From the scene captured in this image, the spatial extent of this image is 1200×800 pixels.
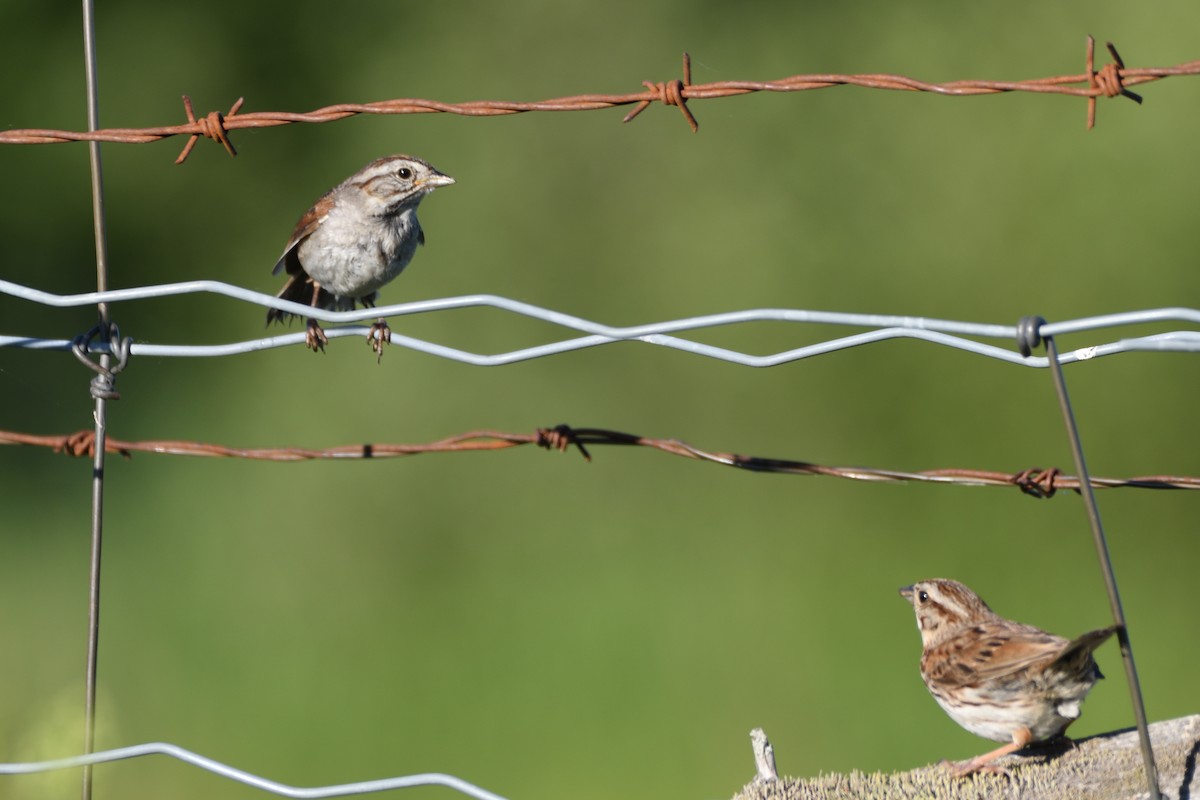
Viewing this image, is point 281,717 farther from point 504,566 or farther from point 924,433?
point 924,433

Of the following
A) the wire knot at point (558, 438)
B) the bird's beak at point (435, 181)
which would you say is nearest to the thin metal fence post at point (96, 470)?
the wire knot at point (558, 438)

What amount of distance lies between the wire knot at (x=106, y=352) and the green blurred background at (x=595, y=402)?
3544 mm

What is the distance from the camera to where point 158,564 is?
8.43 m

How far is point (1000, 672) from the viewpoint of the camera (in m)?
3.22

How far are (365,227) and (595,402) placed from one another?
4428 millimetres

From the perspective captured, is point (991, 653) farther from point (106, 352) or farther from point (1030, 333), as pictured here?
point (106, 352)

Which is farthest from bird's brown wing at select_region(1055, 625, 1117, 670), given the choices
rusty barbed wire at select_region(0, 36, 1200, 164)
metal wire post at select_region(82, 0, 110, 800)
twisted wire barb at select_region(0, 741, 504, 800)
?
metal wire post at select_region(82, 0, 110, 800)

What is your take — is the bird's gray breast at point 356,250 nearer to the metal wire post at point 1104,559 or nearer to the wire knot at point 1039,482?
the wire knot at point 1039,482

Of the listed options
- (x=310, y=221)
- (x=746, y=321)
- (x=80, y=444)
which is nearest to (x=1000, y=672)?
(x=746, y=321)

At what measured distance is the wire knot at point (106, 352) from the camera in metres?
3.30

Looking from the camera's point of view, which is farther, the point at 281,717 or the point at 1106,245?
the point at 1106,245

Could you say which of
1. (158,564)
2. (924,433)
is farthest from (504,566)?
(924,433)

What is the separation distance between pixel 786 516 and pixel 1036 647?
5.12 meters

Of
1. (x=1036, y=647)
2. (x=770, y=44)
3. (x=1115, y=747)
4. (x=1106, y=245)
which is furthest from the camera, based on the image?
→ (x=770, y=44)
